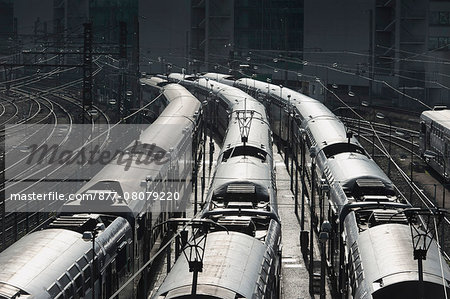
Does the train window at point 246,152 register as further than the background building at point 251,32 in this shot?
No

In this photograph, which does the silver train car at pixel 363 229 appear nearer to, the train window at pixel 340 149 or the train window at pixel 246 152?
the train window at pixel 340 149

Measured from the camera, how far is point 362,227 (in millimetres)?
22906

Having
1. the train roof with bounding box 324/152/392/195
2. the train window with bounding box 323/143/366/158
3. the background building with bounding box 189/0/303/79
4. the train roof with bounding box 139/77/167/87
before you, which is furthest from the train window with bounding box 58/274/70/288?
the background building with bounding box 189/0/303/79

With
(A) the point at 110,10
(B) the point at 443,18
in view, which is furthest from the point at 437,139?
(A) the point at 110,10

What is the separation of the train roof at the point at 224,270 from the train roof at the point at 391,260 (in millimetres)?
2518

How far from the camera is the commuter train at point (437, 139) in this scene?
46200mm

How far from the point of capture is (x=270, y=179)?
29469 millimetres

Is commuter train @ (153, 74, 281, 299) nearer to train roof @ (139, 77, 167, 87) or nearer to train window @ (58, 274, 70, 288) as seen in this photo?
train window @ (58, 274, 70, 288)

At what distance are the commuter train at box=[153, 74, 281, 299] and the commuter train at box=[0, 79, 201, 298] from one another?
232cm

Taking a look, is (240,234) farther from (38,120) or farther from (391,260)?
(38,120)

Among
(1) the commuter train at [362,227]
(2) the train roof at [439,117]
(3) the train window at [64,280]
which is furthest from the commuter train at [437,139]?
(3) the train window at [64,280]

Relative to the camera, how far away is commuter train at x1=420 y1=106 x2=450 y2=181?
46200 mm

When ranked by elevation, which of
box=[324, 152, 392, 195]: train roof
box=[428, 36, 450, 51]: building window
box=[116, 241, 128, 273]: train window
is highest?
box=[428, 36, 450, 51]: building window

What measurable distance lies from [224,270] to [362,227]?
20.3 ft
